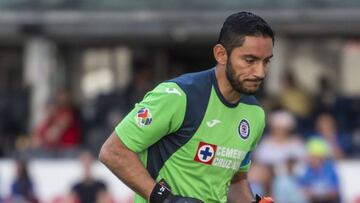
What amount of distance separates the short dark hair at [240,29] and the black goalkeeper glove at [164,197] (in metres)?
0.69

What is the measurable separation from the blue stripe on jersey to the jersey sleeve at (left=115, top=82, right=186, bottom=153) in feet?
0.14

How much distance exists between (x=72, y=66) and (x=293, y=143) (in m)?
6.81

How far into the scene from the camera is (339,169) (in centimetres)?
1460

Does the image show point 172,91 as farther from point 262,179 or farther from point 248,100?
point 262,179

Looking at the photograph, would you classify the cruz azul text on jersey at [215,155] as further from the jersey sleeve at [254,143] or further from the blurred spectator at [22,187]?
the blurred spectator at [22,187]

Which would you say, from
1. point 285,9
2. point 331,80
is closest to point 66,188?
point 285,9

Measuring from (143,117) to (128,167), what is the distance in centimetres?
24

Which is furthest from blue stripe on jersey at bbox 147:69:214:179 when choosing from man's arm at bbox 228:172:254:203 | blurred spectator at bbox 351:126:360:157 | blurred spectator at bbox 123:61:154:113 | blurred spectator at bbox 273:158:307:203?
blurred spectator at bbox 123:61:154:113

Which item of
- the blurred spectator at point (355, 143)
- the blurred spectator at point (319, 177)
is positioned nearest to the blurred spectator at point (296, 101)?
the blurred spectator at point (355, 143)

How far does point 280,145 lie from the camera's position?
1380 centimetres

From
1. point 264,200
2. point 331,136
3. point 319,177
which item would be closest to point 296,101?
point 331,136

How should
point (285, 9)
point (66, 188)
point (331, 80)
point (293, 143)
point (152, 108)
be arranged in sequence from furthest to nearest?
point (331, 80) → point (285, 9) → point (66, 188) → point (293, 143) → point (152, 108)

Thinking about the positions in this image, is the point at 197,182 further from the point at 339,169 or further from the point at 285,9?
the point at 285,9

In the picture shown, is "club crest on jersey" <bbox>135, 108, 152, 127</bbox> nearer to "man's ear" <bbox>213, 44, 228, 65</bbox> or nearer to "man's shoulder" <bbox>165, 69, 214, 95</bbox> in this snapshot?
"man's shoulder" <bbox>165, 69, 214, 95</bbox>
